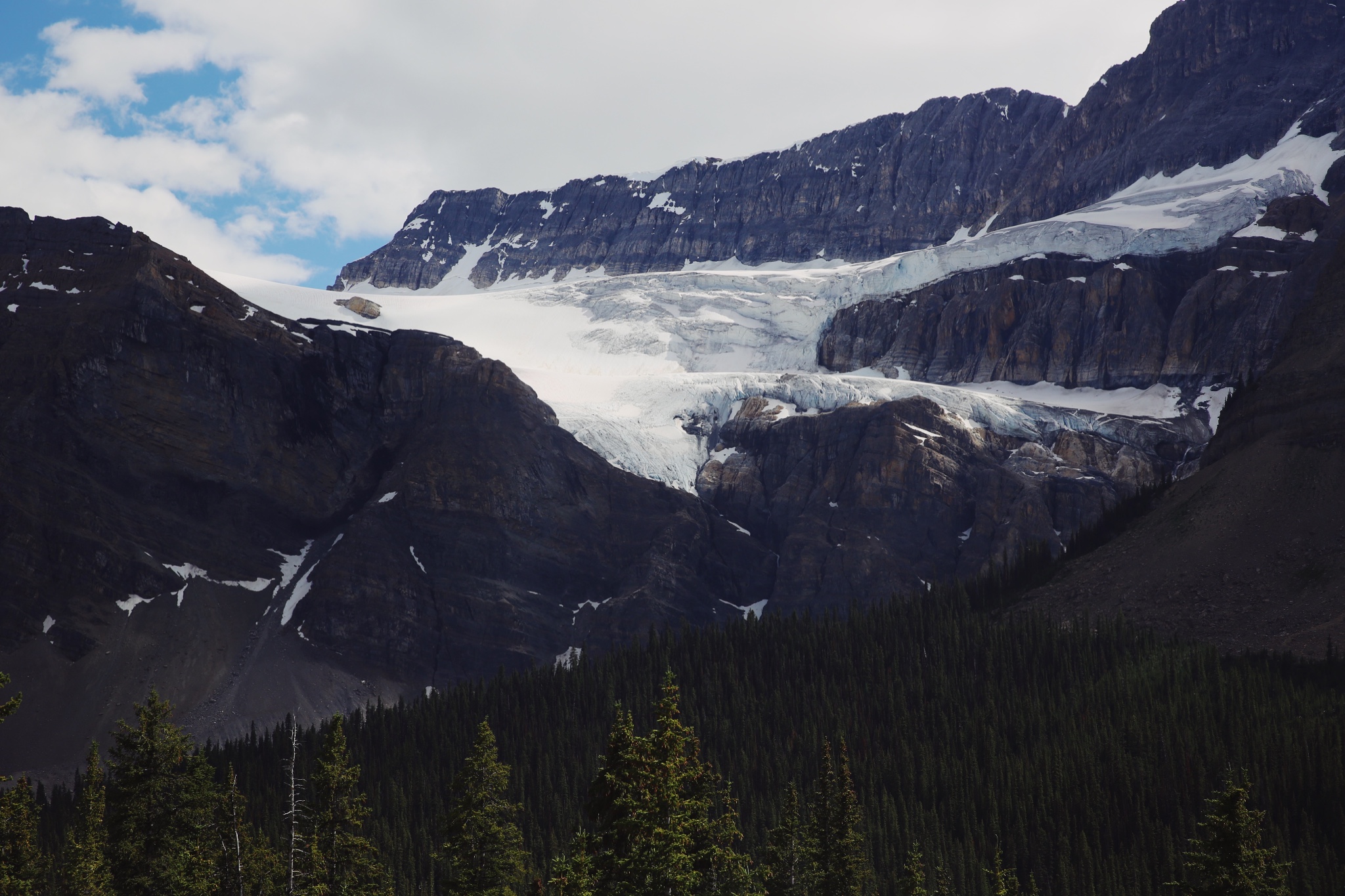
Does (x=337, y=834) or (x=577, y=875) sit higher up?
(x=337, y=834)

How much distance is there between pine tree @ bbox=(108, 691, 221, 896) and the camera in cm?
4169

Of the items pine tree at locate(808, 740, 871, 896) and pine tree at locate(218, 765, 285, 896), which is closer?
pine tree at locate(218, 765, 285, 896)

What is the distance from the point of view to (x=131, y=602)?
604 feet

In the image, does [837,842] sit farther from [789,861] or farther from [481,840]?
[481,840]

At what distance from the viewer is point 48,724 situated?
16038cm

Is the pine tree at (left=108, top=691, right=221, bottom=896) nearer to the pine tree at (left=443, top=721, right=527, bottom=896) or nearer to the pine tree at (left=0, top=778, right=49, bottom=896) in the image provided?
the pine tree at (left=0, top=778, right=49, bottom=896)

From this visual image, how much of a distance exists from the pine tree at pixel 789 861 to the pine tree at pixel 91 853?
2173 centimetres

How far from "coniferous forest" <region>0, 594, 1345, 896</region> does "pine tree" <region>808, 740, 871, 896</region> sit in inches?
4.5

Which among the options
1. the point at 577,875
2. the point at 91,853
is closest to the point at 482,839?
the point at 577,875

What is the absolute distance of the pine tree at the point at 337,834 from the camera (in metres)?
40.1

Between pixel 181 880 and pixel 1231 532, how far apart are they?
5115 inches

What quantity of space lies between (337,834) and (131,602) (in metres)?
157

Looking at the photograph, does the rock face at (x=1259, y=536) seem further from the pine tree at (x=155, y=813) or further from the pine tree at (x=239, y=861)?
the pine tree at (x=155, y=813)

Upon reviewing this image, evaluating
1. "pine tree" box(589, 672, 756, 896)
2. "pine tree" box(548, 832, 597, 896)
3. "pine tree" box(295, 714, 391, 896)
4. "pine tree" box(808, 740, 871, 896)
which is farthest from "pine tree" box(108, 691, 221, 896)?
"pine tree" box(808, 740, 871, 896)
